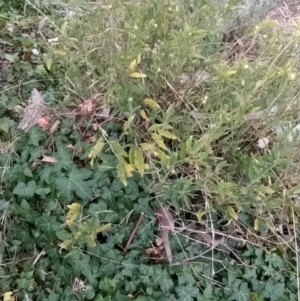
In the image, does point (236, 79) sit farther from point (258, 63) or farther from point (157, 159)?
point (157, 159)

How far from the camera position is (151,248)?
2.22 m

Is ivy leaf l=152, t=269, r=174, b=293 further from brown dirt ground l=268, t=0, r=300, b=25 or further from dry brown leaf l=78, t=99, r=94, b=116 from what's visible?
brown dirt ground l=268, t=0, r=300, b=25

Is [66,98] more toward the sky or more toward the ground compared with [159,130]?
more toward the ground

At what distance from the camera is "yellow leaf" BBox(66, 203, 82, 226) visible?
2039 millimetres

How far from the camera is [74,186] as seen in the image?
7.18 feet

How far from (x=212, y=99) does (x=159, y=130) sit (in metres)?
0.27

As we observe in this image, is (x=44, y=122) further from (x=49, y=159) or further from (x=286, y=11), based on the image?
(x=286, y=11)

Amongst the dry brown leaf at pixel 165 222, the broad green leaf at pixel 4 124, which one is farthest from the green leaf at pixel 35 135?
the dry brown leaf at pixel 165 222

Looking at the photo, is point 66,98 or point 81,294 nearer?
point 81,294

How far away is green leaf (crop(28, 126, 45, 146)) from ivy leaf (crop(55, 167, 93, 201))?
0.65 feet

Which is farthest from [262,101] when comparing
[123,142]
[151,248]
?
[151,248]

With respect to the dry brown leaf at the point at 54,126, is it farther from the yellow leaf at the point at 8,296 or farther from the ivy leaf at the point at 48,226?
the yellow leaf at the point at 8,296

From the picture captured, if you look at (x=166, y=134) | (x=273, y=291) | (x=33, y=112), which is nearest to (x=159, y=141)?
(x=166, y=134)

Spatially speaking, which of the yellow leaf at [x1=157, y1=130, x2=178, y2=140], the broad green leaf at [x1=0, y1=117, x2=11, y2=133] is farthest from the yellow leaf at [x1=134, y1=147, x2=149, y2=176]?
the broad green leaf at [x1=0, y1=117, x2=11, y2=133]
